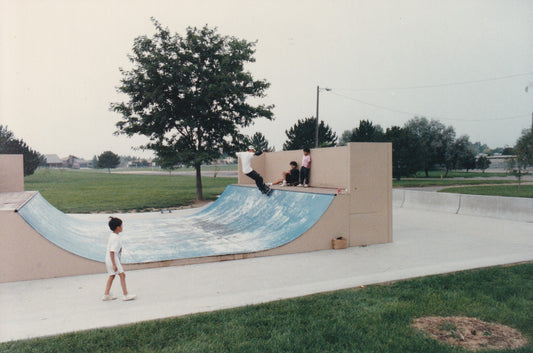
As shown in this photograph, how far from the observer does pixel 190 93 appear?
62.5ft

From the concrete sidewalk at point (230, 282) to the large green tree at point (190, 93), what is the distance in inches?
490

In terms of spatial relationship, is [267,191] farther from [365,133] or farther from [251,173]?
[365,133]

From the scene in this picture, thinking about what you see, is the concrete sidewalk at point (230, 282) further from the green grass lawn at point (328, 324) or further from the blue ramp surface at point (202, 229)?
the blue ramp surface at point (202, 229)

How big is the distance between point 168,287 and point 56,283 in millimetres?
1902

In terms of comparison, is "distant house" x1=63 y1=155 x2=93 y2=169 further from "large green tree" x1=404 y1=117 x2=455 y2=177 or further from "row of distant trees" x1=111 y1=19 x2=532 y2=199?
"row of distant trees" x1=111 y1=19 x2=532 y2=199

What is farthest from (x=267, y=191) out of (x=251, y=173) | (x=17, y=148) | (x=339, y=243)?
(x=17, y=148)

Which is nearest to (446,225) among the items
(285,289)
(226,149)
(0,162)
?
(285,289)

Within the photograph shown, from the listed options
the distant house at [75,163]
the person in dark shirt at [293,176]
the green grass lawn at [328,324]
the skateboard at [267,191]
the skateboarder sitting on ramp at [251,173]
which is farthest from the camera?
the distant house at [75,163]

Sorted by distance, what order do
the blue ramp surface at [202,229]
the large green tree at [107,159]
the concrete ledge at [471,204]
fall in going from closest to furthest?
the blue ramp surface at [202,229]
the concrete ledge at [471,204]
the large green tree at [107,159]

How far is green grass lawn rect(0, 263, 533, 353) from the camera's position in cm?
375

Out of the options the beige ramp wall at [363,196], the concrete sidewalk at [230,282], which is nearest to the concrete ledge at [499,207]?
the concrete sidewalk at [230,282]

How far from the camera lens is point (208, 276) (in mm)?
6445

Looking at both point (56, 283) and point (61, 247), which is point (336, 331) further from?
point (61, 247)

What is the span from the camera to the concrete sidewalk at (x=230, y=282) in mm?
4738
